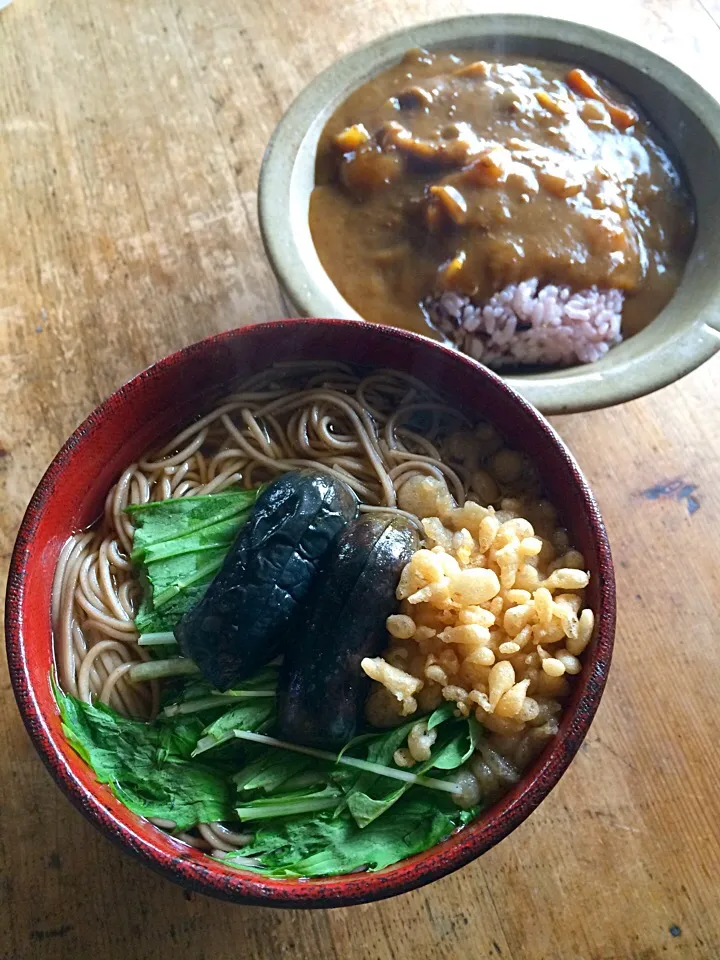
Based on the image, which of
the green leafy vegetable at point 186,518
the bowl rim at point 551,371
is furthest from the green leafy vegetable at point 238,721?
the bowl rim at point 551,371

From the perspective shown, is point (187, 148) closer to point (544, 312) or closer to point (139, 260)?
point (139, 260)

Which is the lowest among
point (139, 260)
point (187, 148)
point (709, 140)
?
point (139, 260)

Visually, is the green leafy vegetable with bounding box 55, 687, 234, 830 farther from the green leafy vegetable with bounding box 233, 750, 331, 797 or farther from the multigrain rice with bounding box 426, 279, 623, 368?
the multigrain rice with bounding box 426, 279, 623, 368

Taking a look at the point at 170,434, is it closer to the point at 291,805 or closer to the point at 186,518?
the point at 186,518

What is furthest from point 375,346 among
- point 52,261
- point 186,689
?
point 52,261

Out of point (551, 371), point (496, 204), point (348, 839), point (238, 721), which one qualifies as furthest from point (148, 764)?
point (496, 204)

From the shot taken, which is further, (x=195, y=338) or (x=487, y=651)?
(x=195, y=338)
